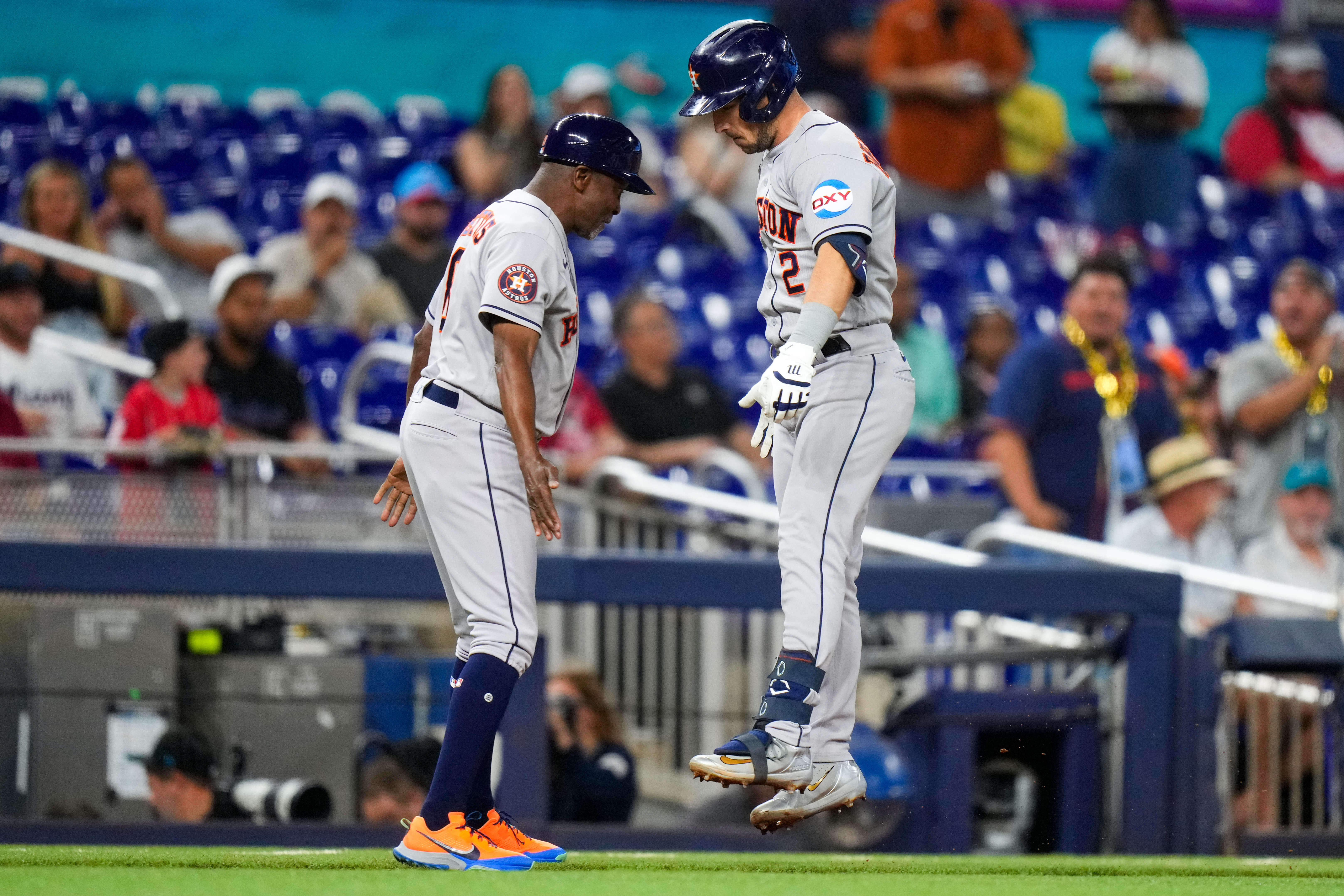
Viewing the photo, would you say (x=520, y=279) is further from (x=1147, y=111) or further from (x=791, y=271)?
(x=1147, y=111)

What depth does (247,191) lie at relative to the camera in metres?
9.88

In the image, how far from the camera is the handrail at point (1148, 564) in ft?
18.5

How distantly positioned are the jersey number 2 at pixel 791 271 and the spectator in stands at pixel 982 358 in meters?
5.13

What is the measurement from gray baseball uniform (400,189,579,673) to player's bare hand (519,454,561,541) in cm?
11

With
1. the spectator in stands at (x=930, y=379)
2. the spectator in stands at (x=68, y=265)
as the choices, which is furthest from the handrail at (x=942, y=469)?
the spectator in stands at (x=68, y=265)

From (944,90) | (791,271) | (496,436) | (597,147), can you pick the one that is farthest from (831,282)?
(944,90)

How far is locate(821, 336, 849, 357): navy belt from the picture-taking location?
3830 mm

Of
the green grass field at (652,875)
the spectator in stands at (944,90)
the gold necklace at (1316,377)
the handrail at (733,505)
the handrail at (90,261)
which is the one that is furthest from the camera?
the spectator in stands at (944,90)

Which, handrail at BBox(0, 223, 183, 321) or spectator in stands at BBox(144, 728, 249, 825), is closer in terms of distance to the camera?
spectator in stands at BBox(144, 728, 249, 825)

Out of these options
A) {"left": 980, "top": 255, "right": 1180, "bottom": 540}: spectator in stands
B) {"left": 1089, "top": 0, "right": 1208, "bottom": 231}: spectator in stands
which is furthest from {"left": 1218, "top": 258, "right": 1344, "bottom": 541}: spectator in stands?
{"left": 1089, "top": 0, "right": 1208, "bottom": 231}: spectator in stands

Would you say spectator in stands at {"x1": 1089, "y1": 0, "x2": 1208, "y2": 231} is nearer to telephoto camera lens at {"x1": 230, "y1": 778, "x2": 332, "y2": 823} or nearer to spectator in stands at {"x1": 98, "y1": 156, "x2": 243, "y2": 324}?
spectator in stands at {"x1": 98, "y1": 156, "x2": 243, "y2": 324}

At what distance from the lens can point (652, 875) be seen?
3816 millimetres

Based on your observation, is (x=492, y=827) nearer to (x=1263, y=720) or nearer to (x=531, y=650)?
(x=531, y=650)

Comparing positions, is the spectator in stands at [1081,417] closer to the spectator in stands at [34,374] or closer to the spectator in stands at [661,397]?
the spectator in stands at [661,397]
